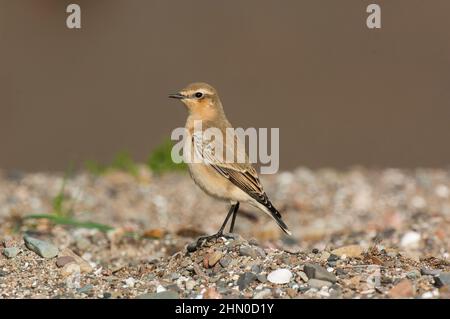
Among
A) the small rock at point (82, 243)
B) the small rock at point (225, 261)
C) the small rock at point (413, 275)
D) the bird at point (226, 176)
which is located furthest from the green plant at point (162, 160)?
the small rock at point (413, 275)

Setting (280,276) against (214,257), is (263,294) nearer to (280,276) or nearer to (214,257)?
(280,276)

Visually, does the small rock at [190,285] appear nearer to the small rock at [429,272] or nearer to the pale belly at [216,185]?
the pale belly at [216,185]

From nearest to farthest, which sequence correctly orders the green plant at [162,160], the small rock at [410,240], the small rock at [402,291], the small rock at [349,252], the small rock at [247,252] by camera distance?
the small rock at [402,291]
the small rock at [247,252]
the small rock at [349,252]
the small rock at [410,240]
the green plant at [162,160]

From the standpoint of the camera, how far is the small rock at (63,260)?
7.66 metres

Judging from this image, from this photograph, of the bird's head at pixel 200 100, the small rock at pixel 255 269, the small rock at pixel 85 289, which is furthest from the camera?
the bird's head at pixel 200 100

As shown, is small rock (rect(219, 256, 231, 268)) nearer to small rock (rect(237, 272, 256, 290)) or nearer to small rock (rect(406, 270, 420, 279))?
small rock (rect(237, 272, 256, 290))

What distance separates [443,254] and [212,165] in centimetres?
269

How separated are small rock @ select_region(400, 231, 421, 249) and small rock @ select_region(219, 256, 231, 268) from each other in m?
3.11

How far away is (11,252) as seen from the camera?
25.2 ft

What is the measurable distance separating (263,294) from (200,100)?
2.98 metres

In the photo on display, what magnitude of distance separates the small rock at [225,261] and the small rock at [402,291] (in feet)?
4.75

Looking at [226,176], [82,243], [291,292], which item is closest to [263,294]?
[291,292]

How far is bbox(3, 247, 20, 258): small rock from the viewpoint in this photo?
25.1 ft
